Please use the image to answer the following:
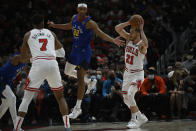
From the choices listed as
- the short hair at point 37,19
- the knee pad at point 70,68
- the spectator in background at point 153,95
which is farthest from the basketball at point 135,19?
the spectator in background at point 153,95

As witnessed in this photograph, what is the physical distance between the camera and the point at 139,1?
15383 millimetres

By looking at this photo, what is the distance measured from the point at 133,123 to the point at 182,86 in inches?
112

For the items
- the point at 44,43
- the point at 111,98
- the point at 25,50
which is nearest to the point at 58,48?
the point at 44,43

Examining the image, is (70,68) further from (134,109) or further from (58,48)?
(134,109)

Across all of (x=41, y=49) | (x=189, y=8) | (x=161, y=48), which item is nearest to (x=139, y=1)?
(x=189, y=8)

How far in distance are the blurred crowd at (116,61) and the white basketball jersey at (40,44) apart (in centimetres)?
311

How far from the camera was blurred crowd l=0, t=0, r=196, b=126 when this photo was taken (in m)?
8.98

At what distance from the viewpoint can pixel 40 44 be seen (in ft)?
18.1

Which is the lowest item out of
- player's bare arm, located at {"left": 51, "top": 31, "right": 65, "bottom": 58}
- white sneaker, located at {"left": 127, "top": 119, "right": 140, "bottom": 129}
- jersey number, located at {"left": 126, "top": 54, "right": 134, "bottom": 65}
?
white sneaker, located at {"left": 127, "top": 119, "right": 140, "bottom": 129}

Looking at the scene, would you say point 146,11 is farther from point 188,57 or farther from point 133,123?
point 133,123

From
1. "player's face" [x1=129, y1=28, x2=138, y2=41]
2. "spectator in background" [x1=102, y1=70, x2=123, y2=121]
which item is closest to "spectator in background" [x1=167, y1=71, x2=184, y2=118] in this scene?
"spectator in background" [x1=102, y1=70, x2=123, y2=121]

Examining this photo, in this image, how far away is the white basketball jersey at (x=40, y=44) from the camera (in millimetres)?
5480

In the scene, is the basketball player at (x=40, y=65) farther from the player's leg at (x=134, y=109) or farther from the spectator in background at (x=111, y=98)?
the spectator in background at (x=111, y=98)

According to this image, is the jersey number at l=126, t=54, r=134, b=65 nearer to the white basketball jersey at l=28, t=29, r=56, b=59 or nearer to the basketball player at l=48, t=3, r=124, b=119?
the basketball player at l=48, t=3, r=124, b=119
